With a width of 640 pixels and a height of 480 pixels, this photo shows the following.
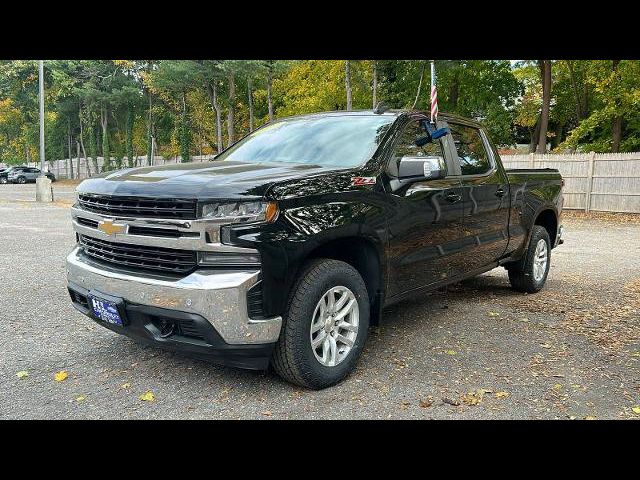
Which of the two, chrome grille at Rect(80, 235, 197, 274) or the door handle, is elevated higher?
the door handle

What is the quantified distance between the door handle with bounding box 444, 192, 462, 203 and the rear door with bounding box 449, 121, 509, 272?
11 cm

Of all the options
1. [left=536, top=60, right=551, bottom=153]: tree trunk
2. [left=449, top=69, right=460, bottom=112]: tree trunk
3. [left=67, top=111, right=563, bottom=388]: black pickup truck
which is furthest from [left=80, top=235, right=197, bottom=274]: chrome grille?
[left=449, top=69, right=460, bottom=112]: tree trunk

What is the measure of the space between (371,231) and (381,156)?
0.66 meters

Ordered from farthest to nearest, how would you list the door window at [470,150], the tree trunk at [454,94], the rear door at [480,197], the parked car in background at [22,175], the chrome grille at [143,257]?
the parked car in background at [22,175] < the tree trunk at [454,94] < the door window at [470,150] < the rear door at [480,197] < the chrome grille at [143,257]

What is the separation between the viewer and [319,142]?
4.55 m

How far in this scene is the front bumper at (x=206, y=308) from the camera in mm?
3172

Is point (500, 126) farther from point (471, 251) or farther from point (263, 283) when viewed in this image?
point (263, 283)

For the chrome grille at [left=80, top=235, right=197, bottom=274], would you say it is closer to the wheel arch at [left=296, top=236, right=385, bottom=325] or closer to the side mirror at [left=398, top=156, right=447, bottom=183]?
the wheel arch at [left=296, top=236, right=385, bottom=325]

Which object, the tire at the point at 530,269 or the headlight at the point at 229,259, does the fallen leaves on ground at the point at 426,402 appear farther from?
the tire at the point at 530,269

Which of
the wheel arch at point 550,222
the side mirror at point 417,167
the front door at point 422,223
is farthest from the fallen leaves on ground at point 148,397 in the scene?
the wheel arch at point 550,222

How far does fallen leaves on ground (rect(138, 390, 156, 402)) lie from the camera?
3.54 metres

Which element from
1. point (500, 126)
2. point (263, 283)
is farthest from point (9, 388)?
point (500, 126)

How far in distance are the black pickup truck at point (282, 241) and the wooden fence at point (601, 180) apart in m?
15.1

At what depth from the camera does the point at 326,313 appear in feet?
12.1
